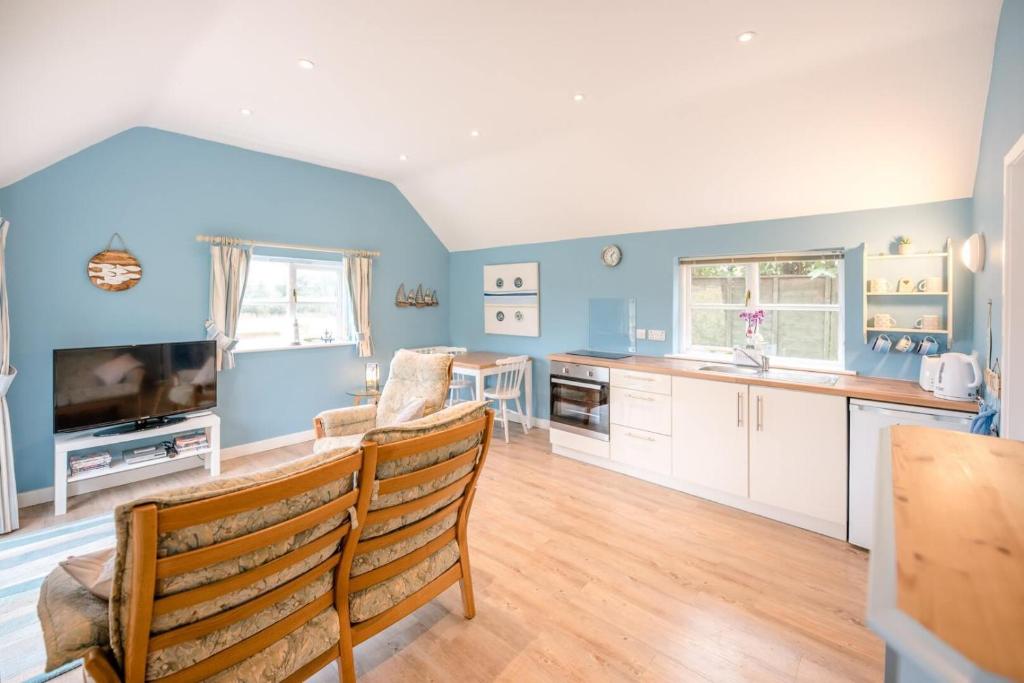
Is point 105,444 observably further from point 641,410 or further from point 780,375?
point 780,375

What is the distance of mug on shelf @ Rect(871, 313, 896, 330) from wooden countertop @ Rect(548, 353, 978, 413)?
0.36 metres

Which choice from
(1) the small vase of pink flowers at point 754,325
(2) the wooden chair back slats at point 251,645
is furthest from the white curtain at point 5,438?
(1) the small vase of pink flowers at point 754,325

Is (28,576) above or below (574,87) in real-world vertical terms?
below

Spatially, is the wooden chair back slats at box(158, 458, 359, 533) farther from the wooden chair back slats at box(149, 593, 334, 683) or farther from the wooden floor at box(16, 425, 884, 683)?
the wooden floor at box(16, 425, 884, 683)

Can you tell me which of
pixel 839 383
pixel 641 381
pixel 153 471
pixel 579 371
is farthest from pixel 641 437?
pixel 153 471

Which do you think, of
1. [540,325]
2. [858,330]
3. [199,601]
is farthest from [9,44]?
[858,330]

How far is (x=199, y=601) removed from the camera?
1112 millimetres

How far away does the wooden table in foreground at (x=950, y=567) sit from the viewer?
0.44 m

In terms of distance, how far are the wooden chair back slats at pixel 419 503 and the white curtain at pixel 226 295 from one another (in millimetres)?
3200

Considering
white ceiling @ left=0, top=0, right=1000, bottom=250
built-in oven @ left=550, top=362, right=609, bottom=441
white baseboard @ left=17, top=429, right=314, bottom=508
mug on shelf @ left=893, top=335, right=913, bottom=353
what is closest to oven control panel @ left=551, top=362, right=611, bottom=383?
built-in oven @ left=550, top=362, right=609, bottom=441

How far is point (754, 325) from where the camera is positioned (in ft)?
11.8

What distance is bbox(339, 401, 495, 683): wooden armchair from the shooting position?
153 cm

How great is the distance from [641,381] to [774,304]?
1.27m

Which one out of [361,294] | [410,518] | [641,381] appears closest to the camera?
[410,518]
